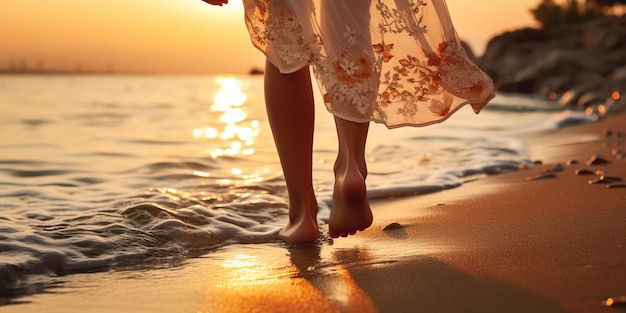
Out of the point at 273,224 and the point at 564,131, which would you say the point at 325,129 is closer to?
the point at 564,131

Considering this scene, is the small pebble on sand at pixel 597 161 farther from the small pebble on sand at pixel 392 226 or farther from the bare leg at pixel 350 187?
the bare leg at pixel 350 187

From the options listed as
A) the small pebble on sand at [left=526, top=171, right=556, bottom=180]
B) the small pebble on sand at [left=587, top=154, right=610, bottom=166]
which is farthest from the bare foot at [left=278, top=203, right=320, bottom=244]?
the small pebble on sand at [left=587, top=154, right=610, bottom=166]

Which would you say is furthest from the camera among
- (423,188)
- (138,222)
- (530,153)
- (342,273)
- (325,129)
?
(325,129)

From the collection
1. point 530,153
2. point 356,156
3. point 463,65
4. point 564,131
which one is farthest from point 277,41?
point 564,131

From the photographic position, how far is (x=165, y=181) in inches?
156

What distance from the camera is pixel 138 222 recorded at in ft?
9.34

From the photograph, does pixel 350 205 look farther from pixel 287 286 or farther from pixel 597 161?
pixel 597 161

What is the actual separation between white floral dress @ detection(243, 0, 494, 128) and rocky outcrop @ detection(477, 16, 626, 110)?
275 inches

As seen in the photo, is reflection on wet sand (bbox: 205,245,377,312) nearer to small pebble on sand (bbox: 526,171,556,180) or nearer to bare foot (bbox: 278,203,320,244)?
bare foot (bbox: 278,203,320,244)

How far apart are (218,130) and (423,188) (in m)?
4.03

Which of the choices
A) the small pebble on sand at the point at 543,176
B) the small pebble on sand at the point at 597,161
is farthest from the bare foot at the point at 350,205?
the small pebble on sand at the point at 597,161

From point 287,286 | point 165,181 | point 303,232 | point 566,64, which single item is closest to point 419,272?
point 287,286

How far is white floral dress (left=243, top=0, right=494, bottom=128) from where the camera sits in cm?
240

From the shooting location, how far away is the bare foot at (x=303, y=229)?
258 centimetres
